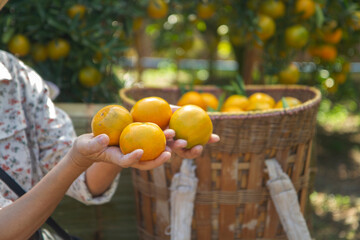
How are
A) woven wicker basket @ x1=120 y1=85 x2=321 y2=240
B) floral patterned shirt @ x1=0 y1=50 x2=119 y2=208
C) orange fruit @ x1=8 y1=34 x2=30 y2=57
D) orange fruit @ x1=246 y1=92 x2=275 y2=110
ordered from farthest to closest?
orange fruit @ x1=8 y1=34 x2=30 y2=57
orange fruit @ x1=246 y1=92 x2=275 y2=110
woven wicker basket @ x1=120 y1=85 x2=321 y2=240
floral patterned shirt @ x1=0 y1=50 x2=119 y2=208

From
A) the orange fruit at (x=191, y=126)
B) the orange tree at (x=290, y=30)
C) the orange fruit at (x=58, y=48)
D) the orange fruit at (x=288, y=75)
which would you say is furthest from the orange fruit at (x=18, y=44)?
the orange fruit at (x=288, y=75)

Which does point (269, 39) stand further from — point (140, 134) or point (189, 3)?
point (140, 134)

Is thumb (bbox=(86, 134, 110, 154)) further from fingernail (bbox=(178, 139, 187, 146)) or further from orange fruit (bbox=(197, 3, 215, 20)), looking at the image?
orange fruit (bbox=(197, 3, 215, 20))

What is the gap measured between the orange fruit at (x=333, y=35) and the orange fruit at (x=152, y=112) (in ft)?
4.97

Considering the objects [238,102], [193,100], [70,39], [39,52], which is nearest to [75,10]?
[70,39]

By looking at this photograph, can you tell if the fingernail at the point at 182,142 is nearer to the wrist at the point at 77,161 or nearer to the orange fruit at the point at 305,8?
the wrist at the point at 77,161

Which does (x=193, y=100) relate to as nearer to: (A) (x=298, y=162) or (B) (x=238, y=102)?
(B) (x=238, y=102)

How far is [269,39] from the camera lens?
7.66ft

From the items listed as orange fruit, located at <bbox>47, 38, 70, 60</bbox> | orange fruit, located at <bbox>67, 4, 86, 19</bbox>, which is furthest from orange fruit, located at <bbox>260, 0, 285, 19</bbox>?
orange fruit, located at <bbox>47, 38, 70, 60</bbox>

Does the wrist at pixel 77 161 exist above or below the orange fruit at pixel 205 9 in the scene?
below

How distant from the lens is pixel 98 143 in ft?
3.01

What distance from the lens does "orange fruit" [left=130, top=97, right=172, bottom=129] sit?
1084mm

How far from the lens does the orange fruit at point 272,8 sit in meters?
2.13

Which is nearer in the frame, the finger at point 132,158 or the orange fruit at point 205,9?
the finger at point 132,158
